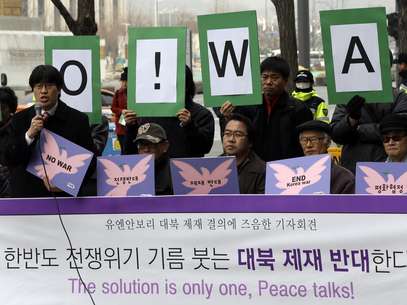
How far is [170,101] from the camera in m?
6.40

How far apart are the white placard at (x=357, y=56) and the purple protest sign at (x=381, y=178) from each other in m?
1.20

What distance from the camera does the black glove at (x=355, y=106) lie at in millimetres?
6254

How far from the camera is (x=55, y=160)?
18.2 ft

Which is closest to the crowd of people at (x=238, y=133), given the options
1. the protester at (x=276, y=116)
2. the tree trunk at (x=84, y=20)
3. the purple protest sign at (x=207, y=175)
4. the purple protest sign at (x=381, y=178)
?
the protester at (x=276, y=116)

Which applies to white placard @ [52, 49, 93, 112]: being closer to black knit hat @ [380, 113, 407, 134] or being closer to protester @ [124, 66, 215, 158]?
protester @ [124, 66, 215, 158]

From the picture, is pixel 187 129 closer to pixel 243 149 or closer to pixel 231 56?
pixel 231 56

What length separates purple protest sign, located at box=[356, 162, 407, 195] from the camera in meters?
5.12

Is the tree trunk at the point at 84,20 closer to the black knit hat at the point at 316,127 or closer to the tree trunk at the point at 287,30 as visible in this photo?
the tree trunk at the point at 287,30

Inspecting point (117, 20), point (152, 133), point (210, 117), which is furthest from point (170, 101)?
point (117, 20)

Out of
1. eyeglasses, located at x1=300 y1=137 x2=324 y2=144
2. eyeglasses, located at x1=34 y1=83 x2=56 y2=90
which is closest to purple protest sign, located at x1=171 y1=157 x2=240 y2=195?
eyeglasses, located at x1=300 y1=137 x2=324 y2=144

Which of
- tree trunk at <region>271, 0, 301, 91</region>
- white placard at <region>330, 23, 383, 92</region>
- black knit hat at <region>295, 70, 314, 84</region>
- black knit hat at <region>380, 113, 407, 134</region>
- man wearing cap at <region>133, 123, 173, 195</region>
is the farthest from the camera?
tree trunk at <region>271, 0, 301, 91</region>

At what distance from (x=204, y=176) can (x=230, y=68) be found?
119 centimetres

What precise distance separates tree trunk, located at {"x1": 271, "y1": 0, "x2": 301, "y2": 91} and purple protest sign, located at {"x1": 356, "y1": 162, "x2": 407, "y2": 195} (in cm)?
721

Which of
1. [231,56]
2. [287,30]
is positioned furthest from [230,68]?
[287,30]
